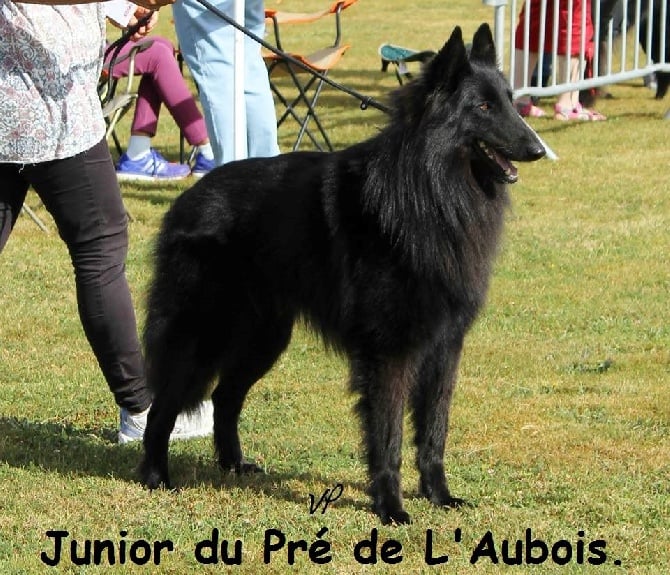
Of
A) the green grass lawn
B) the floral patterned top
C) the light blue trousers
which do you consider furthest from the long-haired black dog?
the light blue trousers

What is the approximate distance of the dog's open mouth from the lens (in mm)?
3594

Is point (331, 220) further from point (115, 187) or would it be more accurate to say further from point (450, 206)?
point (115, 187)

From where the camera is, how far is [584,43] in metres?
9.66

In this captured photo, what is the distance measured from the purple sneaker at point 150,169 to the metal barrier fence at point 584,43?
8.20ft

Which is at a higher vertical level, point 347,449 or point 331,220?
point 331,220

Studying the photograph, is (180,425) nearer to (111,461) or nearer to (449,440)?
(111,461)

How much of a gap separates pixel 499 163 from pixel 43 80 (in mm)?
1472

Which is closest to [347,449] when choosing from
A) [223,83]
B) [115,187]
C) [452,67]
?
[115,187]

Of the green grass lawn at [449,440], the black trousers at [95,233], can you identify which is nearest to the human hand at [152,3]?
the black trousers at [95,233]

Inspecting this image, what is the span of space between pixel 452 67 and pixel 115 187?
1.25 meters

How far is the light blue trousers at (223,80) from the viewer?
6051mm

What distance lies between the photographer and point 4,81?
3.84m

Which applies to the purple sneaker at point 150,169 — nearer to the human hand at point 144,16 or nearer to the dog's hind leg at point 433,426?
the human hand at point 144,16

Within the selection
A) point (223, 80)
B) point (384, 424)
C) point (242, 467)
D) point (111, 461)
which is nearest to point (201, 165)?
point (223, 80)
